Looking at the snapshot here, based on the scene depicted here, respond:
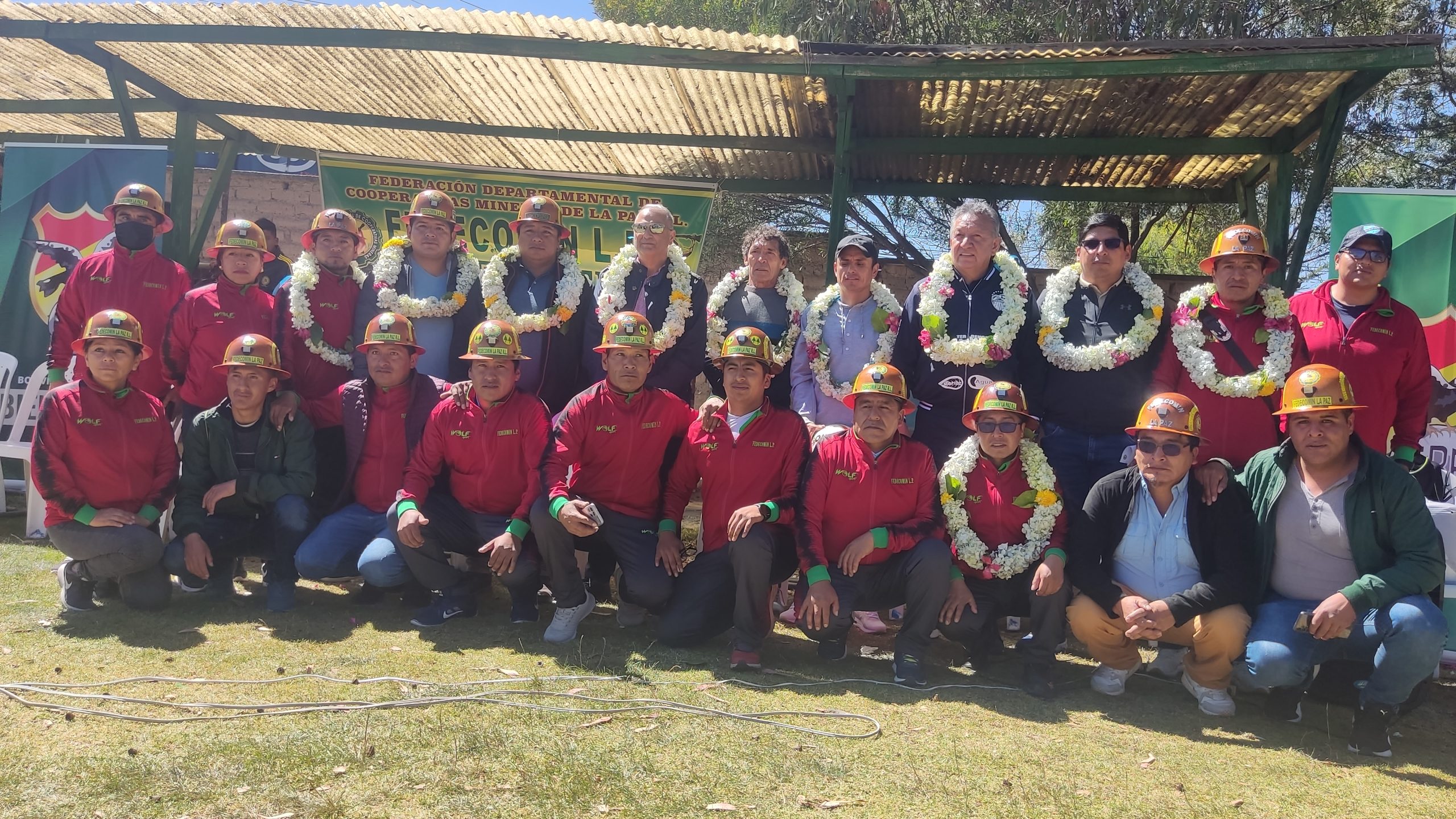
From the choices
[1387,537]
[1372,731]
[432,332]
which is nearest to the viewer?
[1372,731]

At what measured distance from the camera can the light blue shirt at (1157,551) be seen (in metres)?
4.79

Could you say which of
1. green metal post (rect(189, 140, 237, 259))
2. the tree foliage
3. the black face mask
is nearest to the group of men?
the black face mask

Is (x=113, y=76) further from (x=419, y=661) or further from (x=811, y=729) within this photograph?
(x=811, y=729)

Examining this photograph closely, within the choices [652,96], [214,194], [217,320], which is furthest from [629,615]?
[214,194]

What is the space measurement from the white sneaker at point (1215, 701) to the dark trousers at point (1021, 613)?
2.28 ft

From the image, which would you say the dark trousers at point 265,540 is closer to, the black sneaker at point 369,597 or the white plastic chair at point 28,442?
the black sneaker at point 369,597

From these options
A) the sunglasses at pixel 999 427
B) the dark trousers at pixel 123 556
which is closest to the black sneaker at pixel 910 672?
the sunglasses at pixel 999 427

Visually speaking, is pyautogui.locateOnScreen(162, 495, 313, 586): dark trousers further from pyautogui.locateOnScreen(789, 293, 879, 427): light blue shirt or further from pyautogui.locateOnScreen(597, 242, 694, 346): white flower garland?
pyautogui.locateOnScreen(789, 293, 879, 427): light blue shirt

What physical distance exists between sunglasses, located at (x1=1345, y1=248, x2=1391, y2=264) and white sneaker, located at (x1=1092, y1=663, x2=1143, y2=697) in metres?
2.63

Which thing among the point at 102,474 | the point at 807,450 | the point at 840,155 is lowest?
the point at 102,474

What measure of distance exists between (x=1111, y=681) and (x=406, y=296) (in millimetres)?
4908

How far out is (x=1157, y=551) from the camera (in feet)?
15.8

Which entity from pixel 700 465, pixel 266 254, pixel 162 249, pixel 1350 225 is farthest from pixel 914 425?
pixel 162 249

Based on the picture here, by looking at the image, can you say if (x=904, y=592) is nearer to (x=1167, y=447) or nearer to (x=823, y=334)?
(x=1167, y=447)
